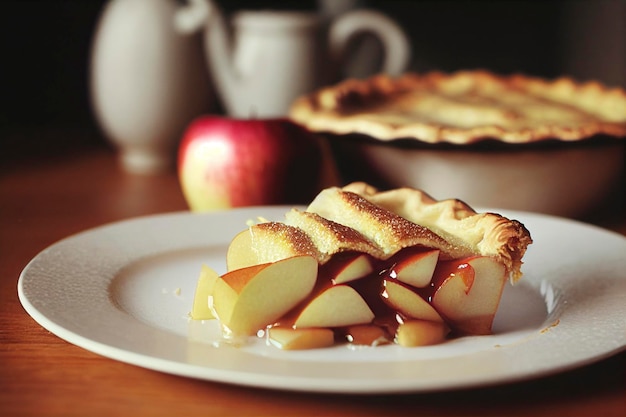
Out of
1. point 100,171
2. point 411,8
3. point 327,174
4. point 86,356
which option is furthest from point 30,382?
point 411,8

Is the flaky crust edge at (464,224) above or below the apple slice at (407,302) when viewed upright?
above

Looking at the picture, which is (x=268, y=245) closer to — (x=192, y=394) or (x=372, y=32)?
(x=192, y=394)

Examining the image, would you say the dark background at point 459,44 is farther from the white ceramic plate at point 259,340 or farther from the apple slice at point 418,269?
the apple slice at point 418,269

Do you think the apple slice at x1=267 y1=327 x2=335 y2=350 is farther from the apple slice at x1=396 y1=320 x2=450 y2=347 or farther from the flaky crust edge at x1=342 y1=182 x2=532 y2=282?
the flaky crust edge at x1=342 y1=182 x2=532 y2=282

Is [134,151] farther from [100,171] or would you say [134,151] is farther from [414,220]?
[414,220]

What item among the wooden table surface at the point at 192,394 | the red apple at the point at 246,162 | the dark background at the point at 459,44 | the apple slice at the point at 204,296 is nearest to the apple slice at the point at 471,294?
the wooden table surface at the point at 192,394

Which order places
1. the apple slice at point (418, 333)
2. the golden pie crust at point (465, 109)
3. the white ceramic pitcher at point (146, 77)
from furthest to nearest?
1. the white ceramic pitcher at point (146, 77)
2. the golden pie crust at point (465, 109)
3. the apple slice at point (418, 333)

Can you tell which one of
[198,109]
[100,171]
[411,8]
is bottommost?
[100,171]
